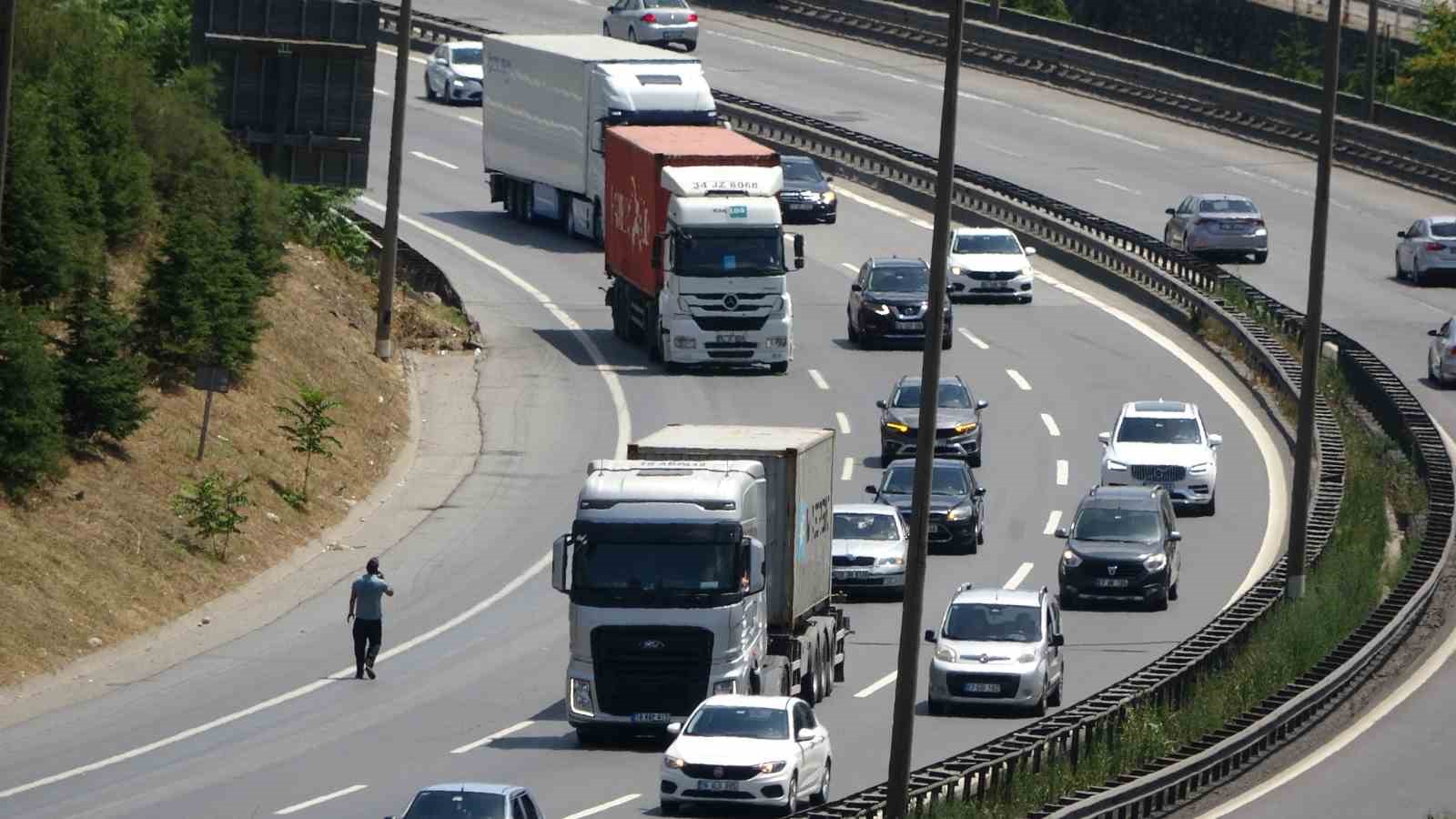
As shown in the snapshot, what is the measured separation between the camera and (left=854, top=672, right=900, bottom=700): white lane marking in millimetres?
33188

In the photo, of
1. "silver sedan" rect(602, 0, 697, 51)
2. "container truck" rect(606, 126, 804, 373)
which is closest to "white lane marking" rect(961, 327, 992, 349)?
"container truck" rect(606, 126, 804, 373)

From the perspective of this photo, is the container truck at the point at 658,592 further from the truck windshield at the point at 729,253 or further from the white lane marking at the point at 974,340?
the white lane marking at the point at 974,340

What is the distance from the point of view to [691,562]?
29266 millimetres

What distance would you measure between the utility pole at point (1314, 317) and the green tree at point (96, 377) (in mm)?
16856

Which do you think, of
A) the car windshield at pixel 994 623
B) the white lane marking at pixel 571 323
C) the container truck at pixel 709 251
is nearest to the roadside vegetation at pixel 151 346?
the white lane marking at pixel 571 323

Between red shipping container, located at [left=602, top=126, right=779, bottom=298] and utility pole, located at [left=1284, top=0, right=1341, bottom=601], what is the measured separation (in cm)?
1468

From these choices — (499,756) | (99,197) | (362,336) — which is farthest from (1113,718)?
(362,336)

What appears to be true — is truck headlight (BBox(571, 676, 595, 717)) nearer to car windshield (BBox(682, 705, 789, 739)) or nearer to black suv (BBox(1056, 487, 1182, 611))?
car windshield (BBox(682, 705, 789, 739))

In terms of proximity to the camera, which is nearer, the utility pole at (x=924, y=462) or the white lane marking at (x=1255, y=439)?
the utility pole at (x=924, y=462)

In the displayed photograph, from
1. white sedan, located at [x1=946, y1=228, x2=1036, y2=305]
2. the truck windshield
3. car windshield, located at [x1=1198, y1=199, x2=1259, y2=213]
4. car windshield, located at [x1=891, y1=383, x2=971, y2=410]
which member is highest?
car windshield, located at [x1=1198, y1=199, x2=1259, y2=213]

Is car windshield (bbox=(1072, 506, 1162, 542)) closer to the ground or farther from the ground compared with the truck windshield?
closer to the ground

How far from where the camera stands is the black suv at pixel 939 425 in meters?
46.5

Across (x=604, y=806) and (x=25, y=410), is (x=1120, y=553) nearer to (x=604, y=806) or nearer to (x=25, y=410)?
(x=604, y=806)

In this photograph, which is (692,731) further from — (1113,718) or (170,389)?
(170,389)
